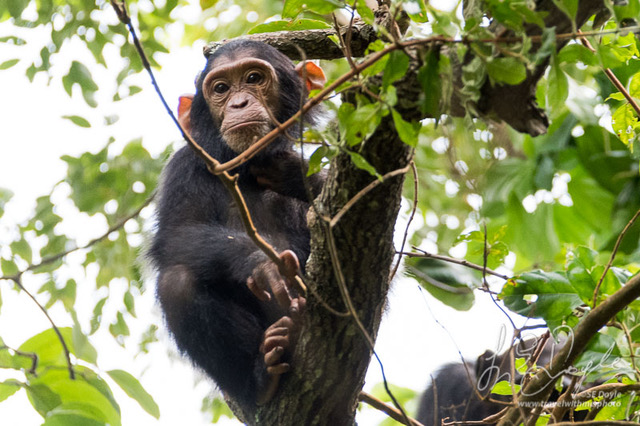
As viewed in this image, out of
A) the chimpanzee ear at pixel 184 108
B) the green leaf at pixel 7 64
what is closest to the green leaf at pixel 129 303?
the green leaf at pixel 7 64

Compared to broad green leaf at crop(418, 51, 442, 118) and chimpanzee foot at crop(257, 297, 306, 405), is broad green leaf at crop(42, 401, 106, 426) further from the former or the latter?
broad green leaf at crop(418, 51, 442, 118)

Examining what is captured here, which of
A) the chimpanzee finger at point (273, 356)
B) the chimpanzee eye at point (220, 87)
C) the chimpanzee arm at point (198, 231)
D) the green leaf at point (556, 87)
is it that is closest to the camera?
the green leaf at point (556, 87)

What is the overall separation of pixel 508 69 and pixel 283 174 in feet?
6.68

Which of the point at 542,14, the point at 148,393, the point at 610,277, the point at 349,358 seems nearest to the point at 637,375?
the point at 610,277

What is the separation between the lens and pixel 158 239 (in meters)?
3.58

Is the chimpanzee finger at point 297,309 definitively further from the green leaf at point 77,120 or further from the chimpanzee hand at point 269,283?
the green leaf at point 77,120

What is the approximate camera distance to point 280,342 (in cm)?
288

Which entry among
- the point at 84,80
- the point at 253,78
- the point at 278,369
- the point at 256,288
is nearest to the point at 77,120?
the point at 84,80

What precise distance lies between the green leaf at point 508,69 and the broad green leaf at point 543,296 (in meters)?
1.19

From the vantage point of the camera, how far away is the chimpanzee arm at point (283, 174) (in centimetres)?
355

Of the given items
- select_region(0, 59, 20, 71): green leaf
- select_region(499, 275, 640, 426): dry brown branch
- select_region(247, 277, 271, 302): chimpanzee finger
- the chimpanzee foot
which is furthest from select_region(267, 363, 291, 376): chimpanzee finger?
select_region(0, 59, 20, 71): green leaf

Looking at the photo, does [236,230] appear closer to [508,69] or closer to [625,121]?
[625,121]

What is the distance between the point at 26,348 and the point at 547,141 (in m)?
3.80

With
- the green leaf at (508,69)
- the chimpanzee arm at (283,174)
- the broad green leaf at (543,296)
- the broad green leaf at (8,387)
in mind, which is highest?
the chimpanzee arm at (283,174)
